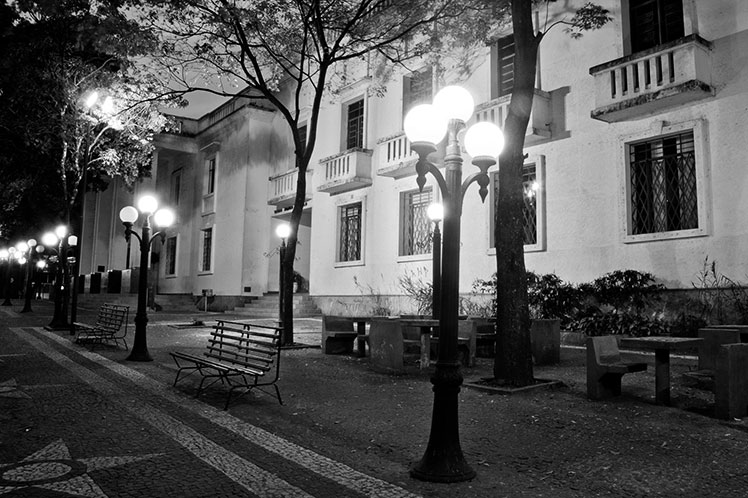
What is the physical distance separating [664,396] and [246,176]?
22.5m

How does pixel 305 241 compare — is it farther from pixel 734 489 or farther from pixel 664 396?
pixel 734 489

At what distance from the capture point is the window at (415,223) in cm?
1772

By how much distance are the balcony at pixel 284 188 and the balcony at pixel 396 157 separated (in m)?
5.40

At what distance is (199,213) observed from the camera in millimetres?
30234

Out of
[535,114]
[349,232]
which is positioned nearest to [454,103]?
[535,114]

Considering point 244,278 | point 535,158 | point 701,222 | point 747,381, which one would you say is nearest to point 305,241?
point 244,278

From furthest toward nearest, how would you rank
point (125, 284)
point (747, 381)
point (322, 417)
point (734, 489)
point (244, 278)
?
point (125, 284), point (244, 278), point (322, 417), point (747, 381), point (734, 489)

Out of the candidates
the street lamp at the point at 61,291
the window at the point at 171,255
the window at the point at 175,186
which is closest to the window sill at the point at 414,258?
the street lamp at the point at 61,291

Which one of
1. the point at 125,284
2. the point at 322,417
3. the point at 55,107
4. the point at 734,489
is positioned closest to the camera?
the point at 734,489

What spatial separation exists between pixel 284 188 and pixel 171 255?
11813 millimetres

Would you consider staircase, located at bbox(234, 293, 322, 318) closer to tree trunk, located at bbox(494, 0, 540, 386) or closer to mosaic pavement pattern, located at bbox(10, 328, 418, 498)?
tree trunk, located at bbox(494, 0, 540, 386)

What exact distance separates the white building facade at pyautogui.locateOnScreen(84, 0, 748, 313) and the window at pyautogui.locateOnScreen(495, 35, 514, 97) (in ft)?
0.13

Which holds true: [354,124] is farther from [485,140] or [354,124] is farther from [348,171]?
[485,140]

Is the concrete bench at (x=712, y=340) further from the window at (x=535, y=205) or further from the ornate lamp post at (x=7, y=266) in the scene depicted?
the ornate lamp post at (x=7, y=266)
